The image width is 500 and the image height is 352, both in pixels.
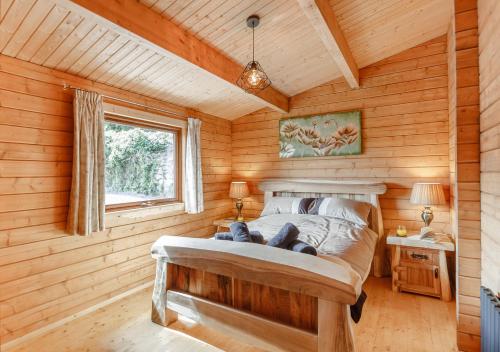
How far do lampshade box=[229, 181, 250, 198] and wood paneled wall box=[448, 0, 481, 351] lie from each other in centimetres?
263

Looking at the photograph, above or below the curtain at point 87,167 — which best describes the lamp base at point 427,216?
below

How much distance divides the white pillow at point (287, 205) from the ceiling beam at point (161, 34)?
5.40 ft

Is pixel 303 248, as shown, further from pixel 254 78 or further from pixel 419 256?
pixel 419 256

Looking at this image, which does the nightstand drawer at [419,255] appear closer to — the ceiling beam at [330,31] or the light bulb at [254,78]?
the ceiling beam at [330,31]

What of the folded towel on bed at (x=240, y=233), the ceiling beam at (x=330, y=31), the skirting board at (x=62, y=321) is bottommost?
the skirting board at (x=62, y=321)

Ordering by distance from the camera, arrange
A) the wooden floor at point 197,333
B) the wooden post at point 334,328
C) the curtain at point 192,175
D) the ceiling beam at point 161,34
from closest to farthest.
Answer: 1. the wooden post at point 334,328
2. the ceiling beam at point 161,34
3. the wooden floor at point 197,333
4. the curtain at point 192,175

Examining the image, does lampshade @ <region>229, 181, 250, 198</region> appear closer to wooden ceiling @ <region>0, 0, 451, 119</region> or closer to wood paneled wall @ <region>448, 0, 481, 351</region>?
wooden ceiling @ <region>0, 0, 451, 119</region>

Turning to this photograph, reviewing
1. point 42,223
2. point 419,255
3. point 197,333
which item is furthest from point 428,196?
point 42,223

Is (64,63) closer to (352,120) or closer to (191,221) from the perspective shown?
(191,221)

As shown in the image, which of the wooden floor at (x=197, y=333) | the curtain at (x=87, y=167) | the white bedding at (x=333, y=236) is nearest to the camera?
the wooden floor at (x=197, y=333)

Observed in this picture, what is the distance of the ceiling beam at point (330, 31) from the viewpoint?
1.87 metres

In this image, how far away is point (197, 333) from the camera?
2.10 metres

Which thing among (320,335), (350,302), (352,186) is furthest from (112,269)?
(352,186)

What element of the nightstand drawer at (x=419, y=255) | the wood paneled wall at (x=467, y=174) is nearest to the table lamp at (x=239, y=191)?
the nightstand drawer at (x=419, y=255)
